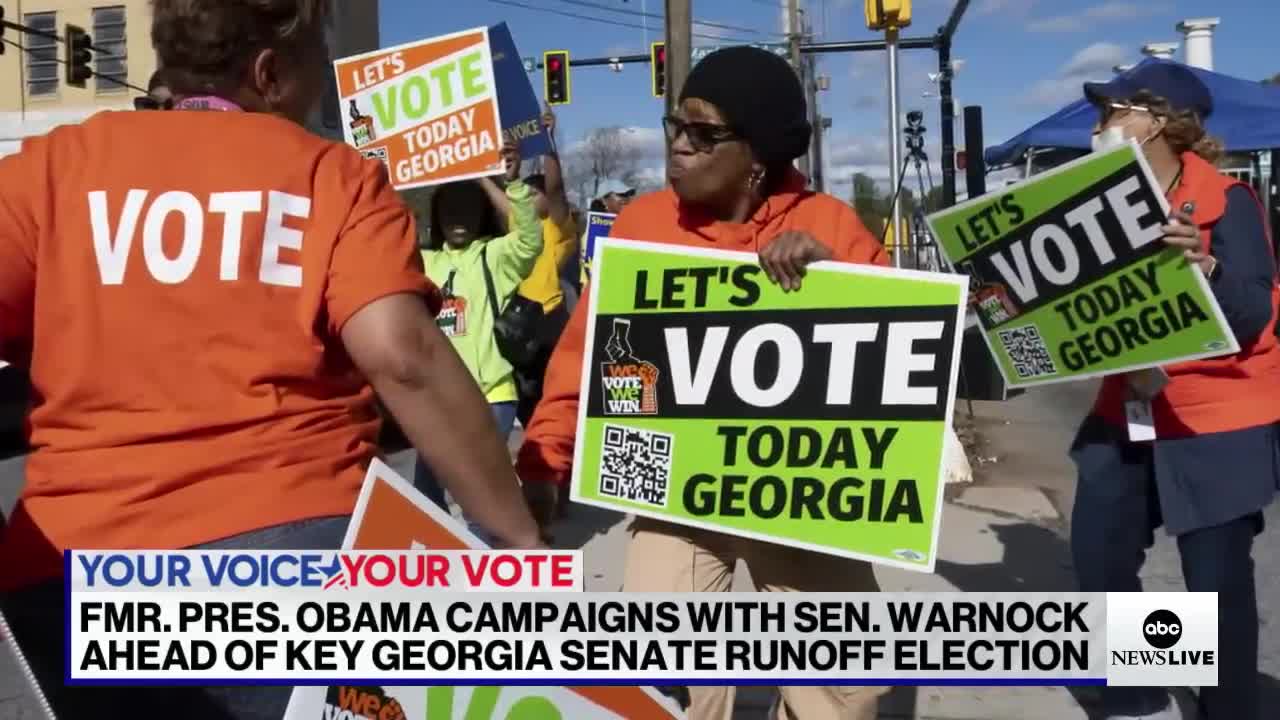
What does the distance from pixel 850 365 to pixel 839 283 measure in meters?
0.18

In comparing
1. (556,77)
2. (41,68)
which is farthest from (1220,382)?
(41,68)

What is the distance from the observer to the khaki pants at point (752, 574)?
2953 mm

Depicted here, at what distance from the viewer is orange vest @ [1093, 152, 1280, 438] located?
11.5 ft

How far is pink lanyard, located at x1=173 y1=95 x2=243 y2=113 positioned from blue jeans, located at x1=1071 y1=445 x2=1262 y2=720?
9.37 feet

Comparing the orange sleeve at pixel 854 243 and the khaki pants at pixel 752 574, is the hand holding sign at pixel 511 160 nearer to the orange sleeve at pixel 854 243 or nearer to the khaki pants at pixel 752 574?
the orange sleeve at pixel 854 243

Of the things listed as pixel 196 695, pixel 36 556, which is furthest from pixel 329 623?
pixel 36 556

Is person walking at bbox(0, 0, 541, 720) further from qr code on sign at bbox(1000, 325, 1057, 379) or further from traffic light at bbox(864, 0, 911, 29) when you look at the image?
traffic light at bbox(864, 0, 911, 29)

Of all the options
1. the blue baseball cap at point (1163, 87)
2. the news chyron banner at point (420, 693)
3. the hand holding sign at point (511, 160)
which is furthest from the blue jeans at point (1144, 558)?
the hand holding sign at point (511, 160)

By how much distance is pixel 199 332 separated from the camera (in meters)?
1.83

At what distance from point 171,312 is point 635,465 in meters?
1.33

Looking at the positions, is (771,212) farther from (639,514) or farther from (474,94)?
(474,94)

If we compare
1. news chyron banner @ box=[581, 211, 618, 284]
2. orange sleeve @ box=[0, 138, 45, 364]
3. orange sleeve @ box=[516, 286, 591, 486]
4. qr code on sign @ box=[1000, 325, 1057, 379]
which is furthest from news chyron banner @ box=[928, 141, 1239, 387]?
news chyron banner @ box=[581, 211, 618, 284]

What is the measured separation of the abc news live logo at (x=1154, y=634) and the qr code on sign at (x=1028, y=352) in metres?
1.06

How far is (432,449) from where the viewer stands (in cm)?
193
